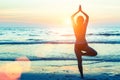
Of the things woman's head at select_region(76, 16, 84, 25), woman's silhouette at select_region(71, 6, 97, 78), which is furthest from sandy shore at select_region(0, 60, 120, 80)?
woman's head at select_region(76, 16, 84, 25)

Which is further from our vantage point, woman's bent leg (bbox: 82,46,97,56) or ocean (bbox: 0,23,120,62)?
ocean (bbox: 0,23,120,62)

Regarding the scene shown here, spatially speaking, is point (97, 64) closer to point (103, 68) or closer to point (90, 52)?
point (103, 68)

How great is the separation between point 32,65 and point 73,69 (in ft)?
8.45

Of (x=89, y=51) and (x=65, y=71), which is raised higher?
(x=89, y=51)

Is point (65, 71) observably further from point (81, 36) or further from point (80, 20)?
point (80, 20)

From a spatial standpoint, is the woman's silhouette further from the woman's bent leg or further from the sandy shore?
the sandy shore

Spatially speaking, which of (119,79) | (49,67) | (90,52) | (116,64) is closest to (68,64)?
(49,67)

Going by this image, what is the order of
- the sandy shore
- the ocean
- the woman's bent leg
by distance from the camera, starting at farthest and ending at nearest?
1. the ocean
2. the sandy shore
3. the woman's bent leg

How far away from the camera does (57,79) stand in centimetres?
1174

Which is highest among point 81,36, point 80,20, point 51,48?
point 80,20

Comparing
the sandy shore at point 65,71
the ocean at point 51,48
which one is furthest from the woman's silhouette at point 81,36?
the ocean at point 51,48

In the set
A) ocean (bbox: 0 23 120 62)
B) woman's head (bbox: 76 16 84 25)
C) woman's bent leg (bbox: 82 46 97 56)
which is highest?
woman's head (bbox: 76 16 84 25)

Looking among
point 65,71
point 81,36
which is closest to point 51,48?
point 65,71

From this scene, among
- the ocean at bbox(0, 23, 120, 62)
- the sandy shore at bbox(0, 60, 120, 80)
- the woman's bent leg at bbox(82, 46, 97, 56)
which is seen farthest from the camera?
the ocean at bbox(0, 23, 120, 62)
